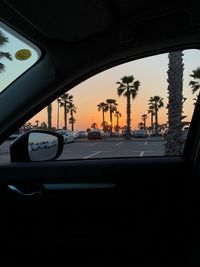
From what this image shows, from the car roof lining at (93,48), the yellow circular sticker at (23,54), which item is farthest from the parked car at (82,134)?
the yellow circular sticker at (23,54)

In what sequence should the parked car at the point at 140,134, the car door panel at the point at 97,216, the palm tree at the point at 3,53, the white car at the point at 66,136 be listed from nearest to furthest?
the palm tree at the point at 3,53
the car door panel at the point at 97,216
the white car at the point at 66,136
the parked car at the point at 140,134

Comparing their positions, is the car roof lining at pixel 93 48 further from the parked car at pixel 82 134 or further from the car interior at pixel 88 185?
the parked car at pixel 82 134

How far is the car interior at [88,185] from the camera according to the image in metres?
2.66

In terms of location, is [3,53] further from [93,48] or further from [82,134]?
[82,134]

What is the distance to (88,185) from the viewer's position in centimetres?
298

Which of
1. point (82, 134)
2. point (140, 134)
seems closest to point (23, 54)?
point (82, 134)

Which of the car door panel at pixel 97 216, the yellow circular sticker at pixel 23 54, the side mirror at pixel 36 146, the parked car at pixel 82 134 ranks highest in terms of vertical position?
the yellow circular sticker at pixel 23 54

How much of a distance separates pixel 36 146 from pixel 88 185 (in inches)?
16.4

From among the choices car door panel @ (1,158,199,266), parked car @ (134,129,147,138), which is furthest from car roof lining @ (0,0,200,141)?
parked car @ (134,129,147,138)

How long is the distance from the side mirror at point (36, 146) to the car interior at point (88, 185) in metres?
0.01

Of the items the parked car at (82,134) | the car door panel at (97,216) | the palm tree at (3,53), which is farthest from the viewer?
the parked car at (82,134)

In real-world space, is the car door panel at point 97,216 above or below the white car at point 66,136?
below

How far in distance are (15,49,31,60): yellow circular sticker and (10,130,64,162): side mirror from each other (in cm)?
43

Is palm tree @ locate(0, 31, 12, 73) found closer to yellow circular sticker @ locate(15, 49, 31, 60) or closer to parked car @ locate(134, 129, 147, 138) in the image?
yellow circular sticker @ locate(15, 49, 31, 60)
